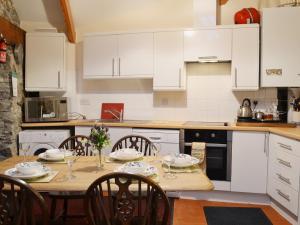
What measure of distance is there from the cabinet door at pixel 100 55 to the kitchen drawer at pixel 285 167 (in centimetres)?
220

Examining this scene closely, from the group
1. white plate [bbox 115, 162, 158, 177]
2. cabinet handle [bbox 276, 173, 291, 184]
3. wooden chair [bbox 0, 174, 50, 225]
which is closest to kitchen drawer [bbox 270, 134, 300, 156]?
cabinet handle [bbox 276, 173, 291, 184]

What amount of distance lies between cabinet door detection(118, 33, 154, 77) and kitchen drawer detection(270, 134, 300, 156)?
1647 millimetres

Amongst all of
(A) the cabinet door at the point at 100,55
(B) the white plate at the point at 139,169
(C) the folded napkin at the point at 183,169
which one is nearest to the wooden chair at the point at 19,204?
(B) the white plate at the point at 139,169

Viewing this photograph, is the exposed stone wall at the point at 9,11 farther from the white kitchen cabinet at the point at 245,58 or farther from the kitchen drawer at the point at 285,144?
the kitchen drawer at the point at 285,144

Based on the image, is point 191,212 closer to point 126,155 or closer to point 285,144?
point 285,144

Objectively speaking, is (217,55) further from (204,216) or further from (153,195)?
(153,195)

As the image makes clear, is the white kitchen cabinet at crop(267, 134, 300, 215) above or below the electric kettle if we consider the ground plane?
below

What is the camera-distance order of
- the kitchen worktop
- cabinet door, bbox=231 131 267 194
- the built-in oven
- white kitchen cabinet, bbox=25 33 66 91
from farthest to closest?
white kitchen cabinet, bbox=25 33 66 91
the built-in oven
cabinet door, bbox=231 131 267 194
the kitchen worktop

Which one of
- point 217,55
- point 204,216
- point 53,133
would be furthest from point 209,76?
point 53,133

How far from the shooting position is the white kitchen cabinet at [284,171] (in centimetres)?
245

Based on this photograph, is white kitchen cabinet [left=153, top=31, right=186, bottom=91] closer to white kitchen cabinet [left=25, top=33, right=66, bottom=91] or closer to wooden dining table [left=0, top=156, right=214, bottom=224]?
white kitchen cabinet [left=25, top=33, right=66, bottom=91]

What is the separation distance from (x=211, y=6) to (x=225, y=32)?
434 mm

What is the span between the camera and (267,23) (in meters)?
3.11

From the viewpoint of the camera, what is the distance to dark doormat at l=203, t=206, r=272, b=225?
103 inches
